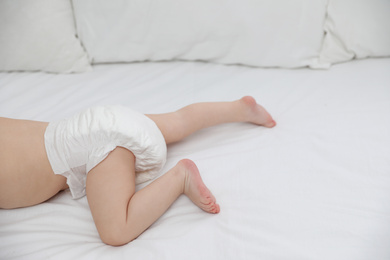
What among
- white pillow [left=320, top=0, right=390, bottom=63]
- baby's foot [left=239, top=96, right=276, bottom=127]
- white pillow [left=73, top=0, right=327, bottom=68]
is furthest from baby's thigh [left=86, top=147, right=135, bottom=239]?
white pillow [left=320, top=0, right=390, bottom=63]

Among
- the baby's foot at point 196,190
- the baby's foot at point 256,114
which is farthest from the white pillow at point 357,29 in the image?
the baby's foot at point 196,190

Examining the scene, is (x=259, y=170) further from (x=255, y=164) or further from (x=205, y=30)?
(x=205, y=30)

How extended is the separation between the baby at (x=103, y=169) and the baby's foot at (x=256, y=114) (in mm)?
292

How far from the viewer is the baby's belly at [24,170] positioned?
889mm

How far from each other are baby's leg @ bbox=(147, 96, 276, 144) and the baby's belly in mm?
321

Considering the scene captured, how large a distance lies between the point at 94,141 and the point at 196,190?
11.3 inches

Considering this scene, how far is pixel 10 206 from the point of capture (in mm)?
915

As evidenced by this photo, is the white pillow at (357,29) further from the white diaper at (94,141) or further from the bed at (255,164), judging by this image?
the white diaper at (94,141)

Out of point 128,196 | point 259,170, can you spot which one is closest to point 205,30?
point 259,170

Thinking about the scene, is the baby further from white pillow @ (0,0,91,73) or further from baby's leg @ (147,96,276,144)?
white pillow @ (0,0,91,73)

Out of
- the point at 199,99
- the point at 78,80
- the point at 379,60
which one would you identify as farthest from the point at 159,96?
the point at 379,60

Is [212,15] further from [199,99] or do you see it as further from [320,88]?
[320,88]

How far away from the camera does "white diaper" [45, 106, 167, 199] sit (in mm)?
900

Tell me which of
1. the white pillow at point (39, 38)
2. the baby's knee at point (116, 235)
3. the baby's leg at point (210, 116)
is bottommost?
the baby's knee at point (116, 235)
